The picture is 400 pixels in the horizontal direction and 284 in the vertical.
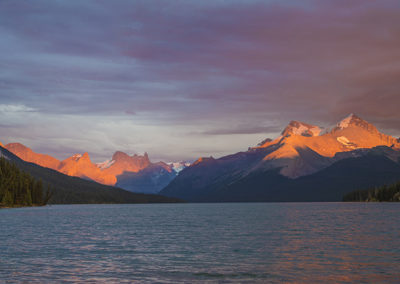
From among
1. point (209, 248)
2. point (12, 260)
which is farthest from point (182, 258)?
→ point (12, 260)

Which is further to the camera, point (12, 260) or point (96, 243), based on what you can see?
point (96, 243)

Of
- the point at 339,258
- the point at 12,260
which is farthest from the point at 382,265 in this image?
the point at 12,260

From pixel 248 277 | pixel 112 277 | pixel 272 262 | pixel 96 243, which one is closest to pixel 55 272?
pixel 112 277

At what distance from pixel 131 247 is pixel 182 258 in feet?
47.9

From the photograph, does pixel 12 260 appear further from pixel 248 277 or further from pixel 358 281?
pixel 358 281

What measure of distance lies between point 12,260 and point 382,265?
4235 centimetres

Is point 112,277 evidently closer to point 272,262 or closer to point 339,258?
point 272,262

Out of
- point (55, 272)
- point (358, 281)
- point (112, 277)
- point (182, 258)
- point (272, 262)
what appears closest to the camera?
point (358, 281)

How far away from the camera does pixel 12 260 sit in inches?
2243

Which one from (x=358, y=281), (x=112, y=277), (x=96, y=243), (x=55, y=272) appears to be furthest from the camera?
(x=96, y=243)

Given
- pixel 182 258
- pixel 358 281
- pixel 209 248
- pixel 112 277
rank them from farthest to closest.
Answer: pixel 209 248 < pixel 182 258 < pixel 112 277 < pixel 358 281

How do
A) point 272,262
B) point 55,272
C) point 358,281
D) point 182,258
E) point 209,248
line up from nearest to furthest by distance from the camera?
point 358,281 → point 55,272 → point 272,262 → point 182,258 → point 209,248

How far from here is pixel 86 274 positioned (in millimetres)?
47250

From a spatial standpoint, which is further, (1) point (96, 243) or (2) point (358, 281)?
(1) point (96, 243)
